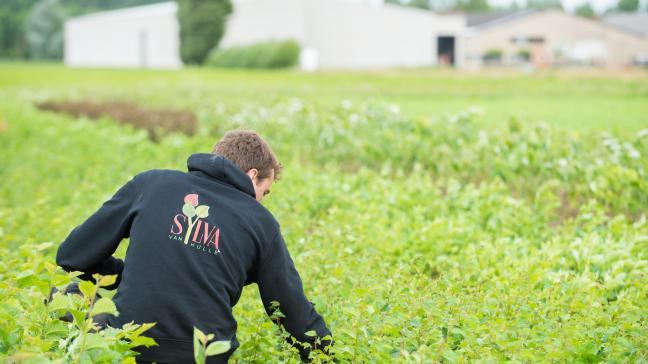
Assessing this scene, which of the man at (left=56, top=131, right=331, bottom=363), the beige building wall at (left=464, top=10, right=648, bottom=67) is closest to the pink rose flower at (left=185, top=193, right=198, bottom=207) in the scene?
the man at (left=56, top=131, right=331, bottom=363)

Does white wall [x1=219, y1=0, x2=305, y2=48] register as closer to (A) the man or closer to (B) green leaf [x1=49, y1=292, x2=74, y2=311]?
(A) the man

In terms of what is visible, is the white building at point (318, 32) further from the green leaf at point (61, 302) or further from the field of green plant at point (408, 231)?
the green leaf at point (61, 302)

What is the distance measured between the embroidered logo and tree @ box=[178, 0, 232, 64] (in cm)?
4157

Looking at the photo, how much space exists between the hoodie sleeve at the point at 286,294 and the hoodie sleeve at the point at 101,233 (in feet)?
1.86

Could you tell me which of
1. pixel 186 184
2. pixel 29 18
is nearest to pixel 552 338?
pixel 186 184

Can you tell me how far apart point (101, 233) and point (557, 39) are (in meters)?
57.0

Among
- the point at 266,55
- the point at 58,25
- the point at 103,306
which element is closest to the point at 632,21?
the point at 266,55

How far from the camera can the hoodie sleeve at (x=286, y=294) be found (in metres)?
3.25

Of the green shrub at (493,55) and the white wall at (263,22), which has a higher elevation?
the white wall at (263,22)

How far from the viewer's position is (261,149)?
337 cm

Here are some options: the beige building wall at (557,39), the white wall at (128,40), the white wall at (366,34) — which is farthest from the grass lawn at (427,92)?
the beige building wall at (557,39)

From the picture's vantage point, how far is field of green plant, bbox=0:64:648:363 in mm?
3158

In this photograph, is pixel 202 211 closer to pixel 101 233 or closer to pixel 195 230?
pixel 195 230

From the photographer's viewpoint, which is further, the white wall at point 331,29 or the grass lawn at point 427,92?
the white wall at point 331,29
